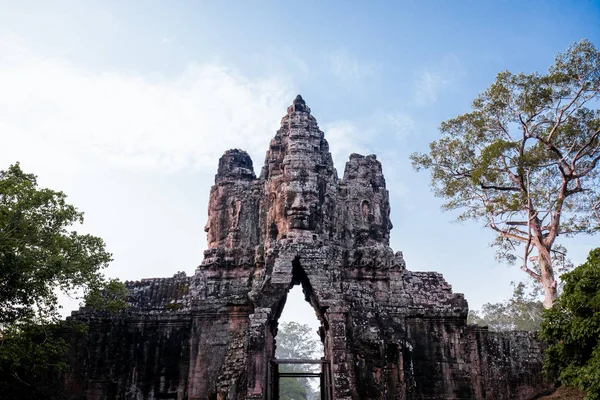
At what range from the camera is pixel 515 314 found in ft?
128

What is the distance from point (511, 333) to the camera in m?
12.9

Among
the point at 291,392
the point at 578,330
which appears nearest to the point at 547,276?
the point at 578,330

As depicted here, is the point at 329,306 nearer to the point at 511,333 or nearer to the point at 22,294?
the point at 511,333

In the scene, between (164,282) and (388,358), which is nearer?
(388,358)

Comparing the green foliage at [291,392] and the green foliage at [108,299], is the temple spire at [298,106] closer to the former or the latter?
the green foliage at [108,299]

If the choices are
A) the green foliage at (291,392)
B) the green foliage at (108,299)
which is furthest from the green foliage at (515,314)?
the green foliage at (108,299)

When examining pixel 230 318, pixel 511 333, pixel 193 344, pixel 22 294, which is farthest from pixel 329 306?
pixel 22 294

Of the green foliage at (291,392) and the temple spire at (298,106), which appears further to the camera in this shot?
the green foliage at (291,392)

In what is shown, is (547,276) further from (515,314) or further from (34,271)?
(515,314)

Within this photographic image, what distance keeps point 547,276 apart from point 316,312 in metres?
7.63

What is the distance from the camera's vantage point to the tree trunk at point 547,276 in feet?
49.3

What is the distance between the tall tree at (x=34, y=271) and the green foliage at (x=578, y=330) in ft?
33.2

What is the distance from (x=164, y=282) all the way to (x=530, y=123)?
41.9ft

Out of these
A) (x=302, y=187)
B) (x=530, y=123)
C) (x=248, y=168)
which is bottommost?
(x=302, y=187)
